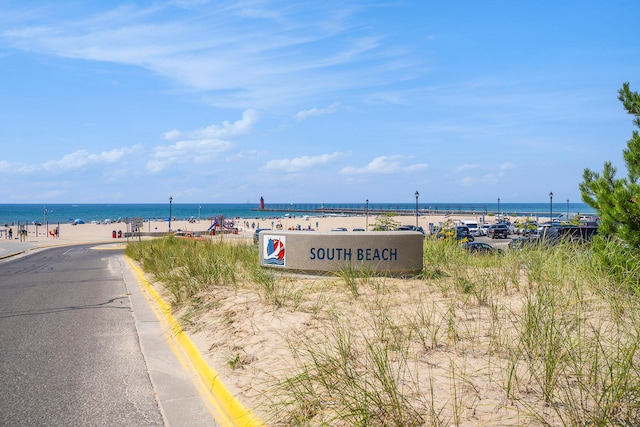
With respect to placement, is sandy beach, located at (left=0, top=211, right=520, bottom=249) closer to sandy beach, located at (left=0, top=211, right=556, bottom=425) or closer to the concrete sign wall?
the concrete sign wall

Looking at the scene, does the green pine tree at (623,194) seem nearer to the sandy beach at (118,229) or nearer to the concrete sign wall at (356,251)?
the concrete sign wall at (356,251)

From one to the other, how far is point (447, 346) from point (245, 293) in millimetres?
5102

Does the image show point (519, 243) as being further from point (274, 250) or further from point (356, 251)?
point (274, 250)

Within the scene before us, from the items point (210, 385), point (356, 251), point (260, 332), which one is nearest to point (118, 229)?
point (356, 251)

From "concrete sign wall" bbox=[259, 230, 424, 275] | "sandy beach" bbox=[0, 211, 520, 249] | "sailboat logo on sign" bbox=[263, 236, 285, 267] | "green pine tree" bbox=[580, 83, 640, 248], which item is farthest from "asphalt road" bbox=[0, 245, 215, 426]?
"sandy beach" bbox=[0, 211, 520, 249]

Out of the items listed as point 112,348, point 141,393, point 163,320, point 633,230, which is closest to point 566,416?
point 141,393

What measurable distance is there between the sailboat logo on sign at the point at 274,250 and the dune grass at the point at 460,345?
1.34 metres

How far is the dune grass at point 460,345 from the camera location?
174 inches

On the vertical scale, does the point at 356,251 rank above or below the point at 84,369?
above

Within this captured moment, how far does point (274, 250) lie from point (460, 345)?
725 cm

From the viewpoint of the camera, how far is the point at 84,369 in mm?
7168

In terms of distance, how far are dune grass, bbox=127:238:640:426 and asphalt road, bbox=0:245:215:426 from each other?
0.98m

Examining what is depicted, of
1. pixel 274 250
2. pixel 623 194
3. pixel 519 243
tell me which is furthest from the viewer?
pixel 519 243

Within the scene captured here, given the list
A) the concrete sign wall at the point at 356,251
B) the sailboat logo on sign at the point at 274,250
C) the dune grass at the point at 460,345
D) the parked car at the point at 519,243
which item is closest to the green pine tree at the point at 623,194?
the dune grass at the point at 460,345
